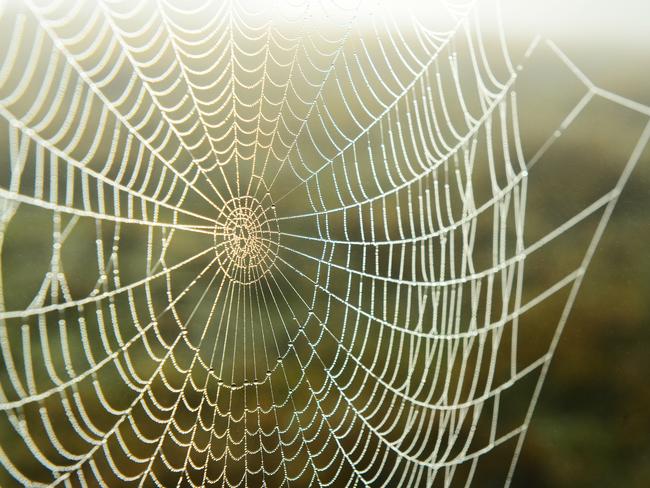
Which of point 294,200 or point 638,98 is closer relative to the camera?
point 638,98

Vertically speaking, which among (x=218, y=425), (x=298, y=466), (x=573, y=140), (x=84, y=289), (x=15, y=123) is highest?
(x=573, y=140)

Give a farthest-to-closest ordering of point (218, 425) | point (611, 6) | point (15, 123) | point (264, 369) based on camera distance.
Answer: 1. point (218, 425)
2. point (264, 369)
3. point (611, 6)
4. point (15, 123)

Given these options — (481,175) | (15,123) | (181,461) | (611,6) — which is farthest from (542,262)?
(15,123)

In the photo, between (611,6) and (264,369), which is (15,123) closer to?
(611,6)

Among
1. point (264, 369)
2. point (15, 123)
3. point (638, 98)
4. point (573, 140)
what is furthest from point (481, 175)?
point (15, 123)

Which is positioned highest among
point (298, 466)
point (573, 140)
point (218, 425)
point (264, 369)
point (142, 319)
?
point (573, 140)

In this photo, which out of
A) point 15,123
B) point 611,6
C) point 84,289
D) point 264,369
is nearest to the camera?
point 15,123

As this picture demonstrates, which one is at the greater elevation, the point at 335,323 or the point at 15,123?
the point at 15,123

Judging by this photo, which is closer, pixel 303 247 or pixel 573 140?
pixel 303 247

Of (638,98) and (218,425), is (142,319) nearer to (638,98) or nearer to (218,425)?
(218,425)
